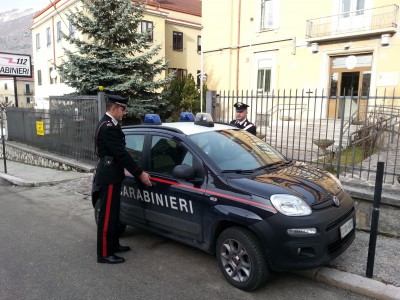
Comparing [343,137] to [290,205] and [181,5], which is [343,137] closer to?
[290,205]

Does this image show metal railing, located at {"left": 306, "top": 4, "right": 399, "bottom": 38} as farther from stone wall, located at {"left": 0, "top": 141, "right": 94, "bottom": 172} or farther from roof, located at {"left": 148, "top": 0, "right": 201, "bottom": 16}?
roof, located at {"left": 148, "top": 0, "right": 201, "bottom": 16}

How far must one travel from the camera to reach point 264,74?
1855 cm

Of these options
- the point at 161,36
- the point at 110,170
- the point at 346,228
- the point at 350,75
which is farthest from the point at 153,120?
the point at 161,36

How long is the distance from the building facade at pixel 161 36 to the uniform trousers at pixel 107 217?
22.8 metres

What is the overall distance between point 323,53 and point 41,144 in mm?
13191

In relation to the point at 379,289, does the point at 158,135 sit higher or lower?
higher

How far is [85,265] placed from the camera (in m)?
4.04

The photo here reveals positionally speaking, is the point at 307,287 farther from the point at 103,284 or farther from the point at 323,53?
the point at 323,53

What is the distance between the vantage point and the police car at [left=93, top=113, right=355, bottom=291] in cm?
313

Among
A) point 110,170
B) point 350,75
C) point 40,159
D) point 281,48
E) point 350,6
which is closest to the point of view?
point 110,170

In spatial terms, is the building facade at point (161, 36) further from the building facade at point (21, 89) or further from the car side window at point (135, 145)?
the building facade at point (21, 89)

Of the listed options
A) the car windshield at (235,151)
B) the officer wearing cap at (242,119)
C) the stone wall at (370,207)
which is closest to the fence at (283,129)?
the stone wall at (370,207)

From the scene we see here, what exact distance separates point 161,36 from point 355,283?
25429mm

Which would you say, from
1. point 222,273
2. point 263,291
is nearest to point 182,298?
point 222,273
